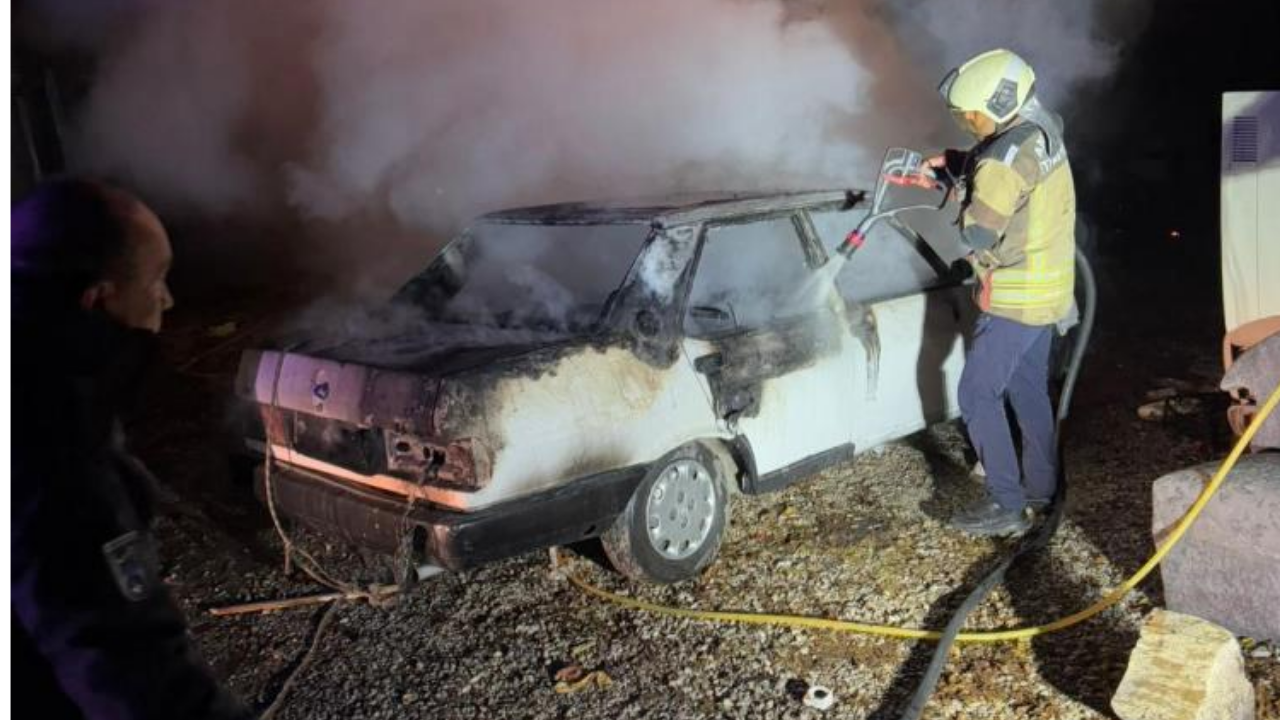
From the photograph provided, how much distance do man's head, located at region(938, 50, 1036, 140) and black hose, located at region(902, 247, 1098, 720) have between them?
128 cm

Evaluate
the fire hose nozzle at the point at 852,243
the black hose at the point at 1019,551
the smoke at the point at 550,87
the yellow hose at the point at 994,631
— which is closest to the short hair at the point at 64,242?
the black hose at the point at 1019,551

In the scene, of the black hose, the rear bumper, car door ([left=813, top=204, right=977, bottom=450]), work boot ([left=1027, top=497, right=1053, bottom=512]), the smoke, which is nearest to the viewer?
the black hose

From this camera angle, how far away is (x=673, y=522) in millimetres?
3994

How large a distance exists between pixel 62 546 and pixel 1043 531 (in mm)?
3683

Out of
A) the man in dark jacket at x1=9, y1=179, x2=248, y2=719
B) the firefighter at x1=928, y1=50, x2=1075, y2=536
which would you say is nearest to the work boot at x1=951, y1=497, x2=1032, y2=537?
the firefighter at x1=928, y1=50, x2=1075, y2=536

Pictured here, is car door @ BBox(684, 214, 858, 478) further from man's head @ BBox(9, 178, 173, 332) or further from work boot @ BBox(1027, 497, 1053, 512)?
man's head @ BBox(9, 178, 173, 332)

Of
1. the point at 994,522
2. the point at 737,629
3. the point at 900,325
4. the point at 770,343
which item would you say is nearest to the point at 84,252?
the point at 737,629

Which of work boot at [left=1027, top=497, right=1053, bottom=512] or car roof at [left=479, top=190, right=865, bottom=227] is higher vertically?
car roof at [left=479, top=190, right=865, bottom=227]

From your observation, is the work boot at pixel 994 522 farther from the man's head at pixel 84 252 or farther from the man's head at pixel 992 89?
the man's head at pixel 84 252

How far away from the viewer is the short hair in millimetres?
1554

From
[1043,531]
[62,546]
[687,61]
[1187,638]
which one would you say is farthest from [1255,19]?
[62,546]

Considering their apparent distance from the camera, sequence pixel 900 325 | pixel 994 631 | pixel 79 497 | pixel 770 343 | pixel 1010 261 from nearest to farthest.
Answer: pixel 79 497 < pixel 994 631 < pixel 1010 261 < pixel 770 343 < pixel 900 325

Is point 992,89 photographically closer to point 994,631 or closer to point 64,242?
point 994,631

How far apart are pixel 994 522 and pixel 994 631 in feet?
2.98
